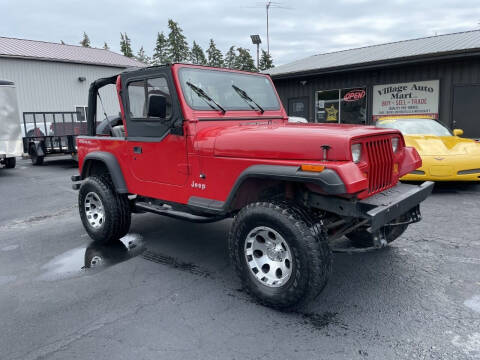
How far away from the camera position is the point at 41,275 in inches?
154

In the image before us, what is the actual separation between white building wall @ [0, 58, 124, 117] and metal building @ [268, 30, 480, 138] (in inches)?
425

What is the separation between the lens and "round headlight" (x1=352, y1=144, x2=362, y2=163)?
2.90 meters

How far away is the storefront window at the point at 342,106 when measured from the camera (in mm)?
14602

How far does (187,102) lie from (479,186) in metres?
6.59

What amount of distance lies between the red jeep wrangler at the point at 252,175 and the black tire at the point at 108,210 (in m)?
0.01

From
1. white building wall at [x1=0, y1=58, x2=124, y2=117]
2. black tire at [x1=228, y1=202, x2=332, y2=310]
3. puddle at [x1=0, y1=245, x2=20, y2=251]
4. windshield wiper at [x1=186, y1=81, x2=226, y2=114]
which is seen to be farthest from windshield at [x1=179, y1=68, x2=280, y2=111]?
white building wall at [x1=0, y1=58, x2=124, y2=117]

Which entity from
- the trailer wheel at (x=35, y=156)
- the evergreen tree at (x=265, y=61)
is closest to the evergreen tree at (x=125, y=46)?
the evergreen tree at (x=265, y=61)

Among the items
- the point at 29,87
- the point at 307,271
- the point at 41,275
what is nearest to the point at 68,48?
the point at 29,87

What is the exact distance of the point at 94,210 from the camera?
4.98m

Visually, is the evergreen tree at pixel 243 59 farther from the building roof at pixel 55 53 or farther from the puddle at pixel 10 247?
the puddle at pixel 10 247

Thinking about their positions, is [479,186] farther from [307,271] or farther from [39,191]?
[39,191]

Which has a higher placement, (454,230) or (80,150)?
(80,150)

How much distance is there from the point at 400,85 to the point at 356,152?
12.0m

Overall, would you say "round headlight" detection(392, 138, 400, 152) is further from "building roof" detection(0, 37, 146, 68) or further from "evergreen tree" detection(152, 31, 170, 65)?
"evergreen tree" detection(152, 31, 170, 65)
